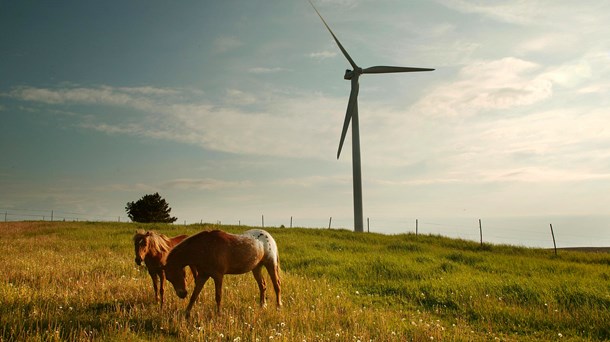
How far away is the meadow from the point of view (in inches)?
327

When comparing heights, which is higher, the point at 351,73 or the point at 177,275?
the point at 351,73

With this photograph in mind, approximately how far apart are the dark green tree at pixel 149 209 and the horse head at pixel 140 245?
54.7m

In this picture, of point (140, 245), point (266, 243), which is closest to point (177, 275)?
point (140, 245)

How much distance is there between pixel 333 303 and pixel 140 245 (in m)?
5.36

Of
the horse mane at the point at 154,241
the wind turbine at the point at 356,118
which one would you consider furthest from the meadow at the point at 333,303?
the wind turbine at the point at 356,118

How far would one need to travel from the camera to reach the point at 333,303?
1178cm

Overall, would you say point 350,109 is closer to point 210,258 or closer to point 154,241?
point 154,241

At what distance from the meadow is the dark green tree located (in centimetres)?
3913

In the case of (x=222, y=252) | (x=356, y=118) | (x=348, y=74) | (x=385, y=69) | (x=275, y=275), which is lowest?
(x=275, y=275)

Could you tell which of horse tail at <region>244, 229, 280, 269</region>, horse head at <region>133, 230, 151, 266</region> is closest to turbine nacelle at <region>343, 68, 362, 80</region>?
horse tail at <region>244, 229, 280, 269</region>

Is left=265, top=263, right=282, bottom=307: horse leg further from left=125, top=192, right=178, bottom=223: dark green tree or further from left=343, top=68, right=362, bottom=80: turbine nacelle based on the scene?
left=125, top=192, right=178, bottom=223: dark green tree

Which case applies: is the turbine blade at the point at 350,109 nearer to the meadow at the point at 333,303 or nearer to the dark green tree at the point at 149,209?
the meadow at the point at 333,303

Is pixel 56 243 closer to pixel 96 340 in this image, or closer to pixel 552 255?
pixel 96 340

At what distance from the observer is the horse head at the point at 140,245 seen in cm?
934
